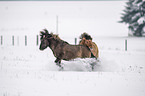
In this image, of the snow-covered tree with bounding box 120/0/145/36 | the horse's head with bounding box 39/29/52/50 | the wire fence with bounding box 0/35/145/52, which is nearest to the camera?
the horse's head with bounding box 39/29/52/50

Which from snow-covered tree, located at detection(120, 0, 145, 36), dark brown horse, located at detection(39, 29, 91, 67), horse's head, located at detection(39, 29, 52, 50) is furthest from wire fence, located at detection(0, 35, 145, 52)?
horse's head, located at detection(39, 29, 52, 50)

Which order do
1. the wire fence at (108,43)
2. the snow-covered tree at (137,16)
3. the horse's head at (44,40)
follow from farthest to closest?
the snow-covered tree at (137,16) → the wire fence at (108,43) → the horse's head at (44,40)

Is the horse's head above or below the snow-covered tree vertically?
below

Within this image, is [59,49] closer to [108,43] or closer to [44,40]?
[44,40]

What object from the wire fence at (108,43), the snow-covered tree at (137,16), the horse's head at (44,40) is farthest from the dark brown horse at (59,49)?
the snow-covered tree at (137,16)

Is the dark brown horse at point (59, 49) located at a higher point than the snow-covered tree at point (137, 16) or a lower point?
lower

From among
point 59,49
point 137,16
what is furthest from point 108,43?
point 59,49

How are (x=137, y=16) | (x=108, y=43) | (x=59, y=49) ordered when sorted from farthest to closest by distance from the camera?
(x=137, y=16) < (x=108, y=43) < (x=59, y=49)

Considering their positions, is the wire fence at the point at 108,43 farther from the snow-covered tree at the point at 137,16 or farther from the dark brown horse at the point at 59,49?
the dark brown horse at the point at 59,49

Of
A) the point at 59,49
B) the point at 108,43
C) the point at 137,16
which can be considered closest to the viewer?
the point at 59,49

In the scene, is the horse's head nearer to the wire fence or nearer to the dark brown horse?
the dark brown horse

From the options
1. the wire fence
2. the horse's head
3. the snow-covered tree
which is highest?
the snow-covered tree

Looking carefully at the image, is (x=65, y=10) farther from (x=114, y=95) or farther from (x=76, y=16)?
(x=114, y=95)

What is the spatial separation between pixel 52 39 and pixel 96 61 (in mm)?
2096
